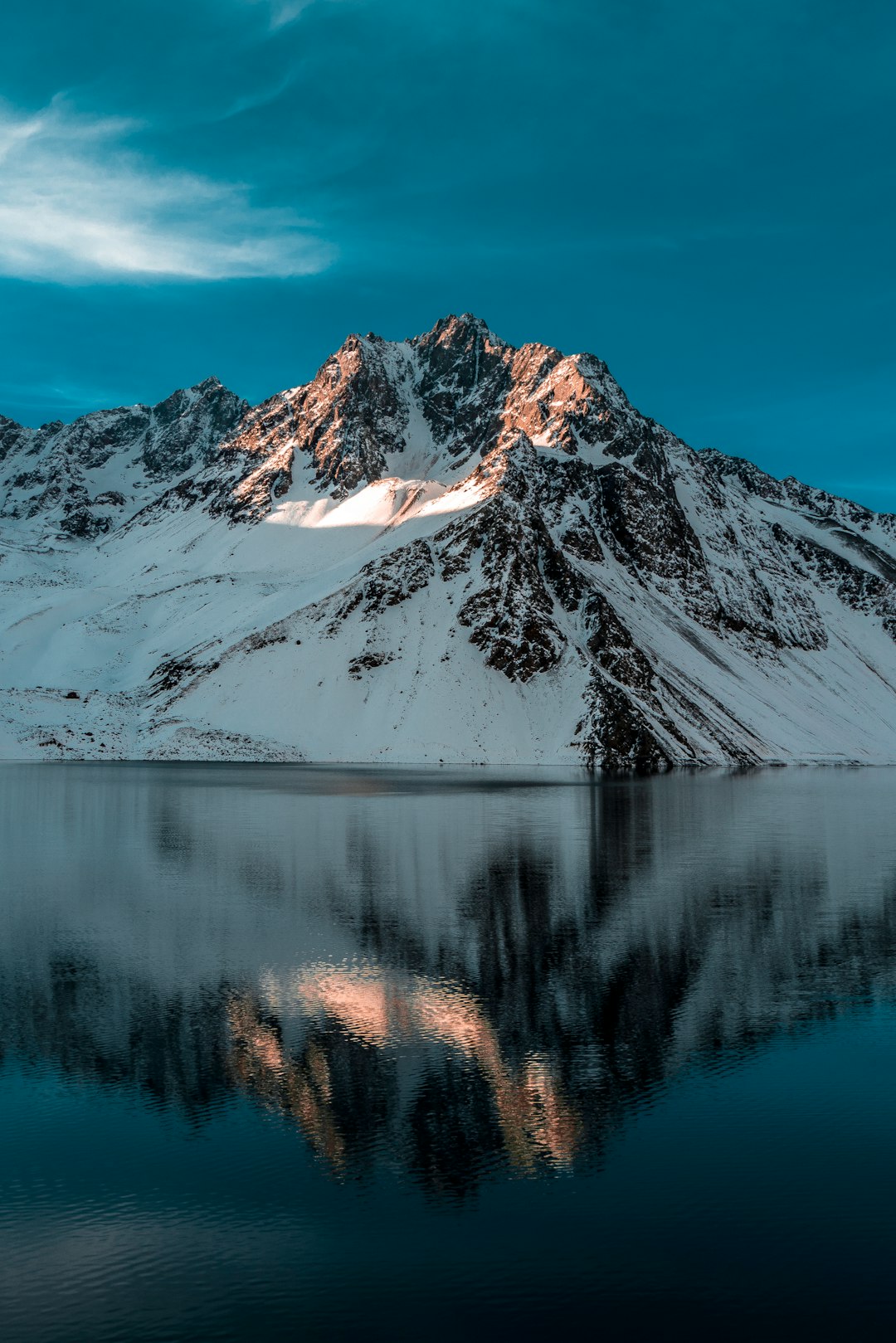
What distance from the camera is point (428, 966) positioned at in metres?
29.4

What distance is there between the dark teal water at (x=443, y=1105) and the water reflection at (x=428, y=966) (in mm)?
119

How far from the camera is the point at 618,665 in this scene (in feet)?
488

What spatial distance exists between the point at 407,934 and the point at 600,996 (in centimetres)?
830

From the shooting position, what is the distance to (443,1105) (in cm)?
1947

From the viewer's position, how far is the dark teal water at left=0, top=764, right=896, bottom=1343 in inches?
527

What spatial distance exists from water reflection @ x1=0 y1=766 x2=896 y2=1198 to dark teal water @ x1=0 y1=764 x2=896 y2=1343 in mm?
119

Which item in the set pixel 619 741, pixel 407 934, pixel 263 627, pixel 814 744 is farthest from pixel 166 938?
pixel 814 744

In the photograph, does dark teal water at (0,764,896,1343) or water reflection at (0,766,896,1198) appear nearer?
dark teal water at (0,764,896,1343)

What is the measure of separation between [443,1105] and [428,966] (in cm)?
997

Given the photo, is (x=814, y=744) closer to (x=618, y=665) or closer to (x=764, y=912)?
(x=618, y=665)

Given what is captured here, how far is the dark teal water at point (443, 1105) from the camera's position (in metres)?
13.4

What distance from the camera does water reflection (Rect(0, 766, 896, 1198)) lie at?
1969cm

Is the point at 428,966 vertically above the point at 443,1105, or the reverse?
the point at 428,966

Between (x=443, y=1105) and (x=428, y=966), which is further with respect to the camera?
(x=428, y=966)
